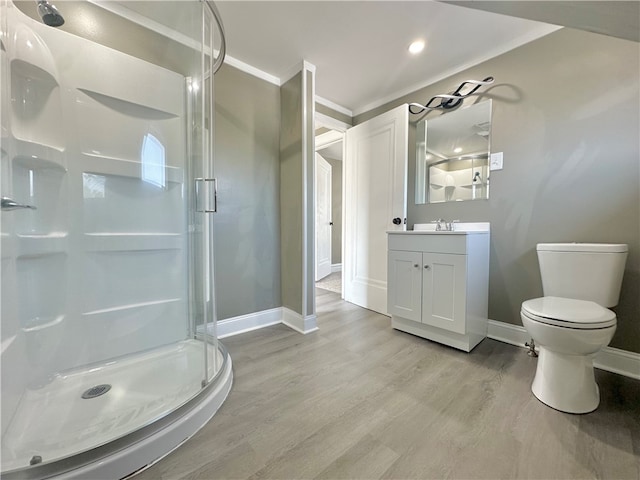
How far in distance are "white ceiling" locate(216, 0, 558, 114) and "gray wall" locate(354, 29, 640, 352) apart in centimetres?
20

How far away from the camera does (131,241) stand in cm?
158

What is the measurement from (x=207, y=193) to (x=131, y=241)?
559 millimetres

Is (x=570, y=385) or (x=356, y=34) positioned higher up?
(x=356, y=34)

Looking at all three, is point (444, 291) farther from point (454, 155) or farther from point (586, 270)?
point (454, 155)

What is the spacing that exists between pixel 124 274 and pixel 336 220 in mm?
3756

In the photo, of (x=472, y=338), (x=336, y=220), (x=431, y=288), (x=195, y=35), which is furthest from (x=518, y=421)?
(x=336, y=220)

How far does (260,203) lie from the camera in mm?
2236

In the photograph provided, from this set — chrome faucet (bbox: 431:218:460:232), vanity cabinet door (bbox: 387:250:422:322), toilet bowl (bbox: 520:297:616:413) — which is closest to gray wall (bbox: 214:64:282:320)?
vanity cabinet door (bbox: 387:250:422:322)

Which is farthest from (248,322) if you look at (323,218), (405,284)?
(323,218)

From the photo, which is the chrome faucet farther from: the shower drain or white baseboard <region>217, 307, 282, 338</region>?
the shower drain

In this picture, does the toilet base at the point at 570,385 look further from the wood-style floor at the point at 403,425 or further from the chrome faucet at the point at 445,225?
the chrome faucet at the point at 445,225

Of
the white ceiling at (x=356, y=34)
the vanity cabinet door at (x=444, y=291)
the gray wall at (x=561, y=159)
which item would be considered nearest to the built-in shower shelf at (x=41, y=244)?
the white ceiling at (x=356, y=34)

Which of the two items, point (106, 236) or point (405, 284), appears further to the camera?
point (405, 284)

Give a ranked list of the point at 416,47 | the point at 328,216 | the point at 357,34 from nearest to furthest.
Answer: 1. the point at 357,34
2. the point at 416,47
3. the point at 328,216
